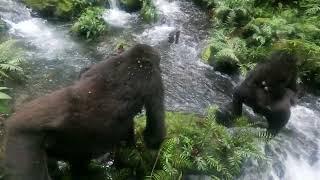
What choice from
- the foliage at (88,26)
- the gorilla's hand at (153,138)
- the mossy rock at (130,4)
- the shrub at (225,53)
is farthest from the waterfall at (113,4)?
the gorilla's hand at (153,138)

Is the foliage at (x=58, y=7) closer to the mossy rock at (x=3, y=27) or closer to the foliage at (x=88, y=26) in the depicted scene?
the foliage at (x=88, y=26)

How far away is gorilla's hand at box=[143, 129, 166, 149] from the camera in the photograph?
571cm

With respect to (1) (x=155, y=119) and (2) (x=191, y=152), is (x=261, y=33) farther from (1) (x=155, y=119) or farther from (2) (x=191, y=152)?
(1) (x=155, y=119)

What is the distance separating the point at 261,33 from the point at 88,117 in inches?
368

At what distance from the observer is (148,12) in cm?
1466

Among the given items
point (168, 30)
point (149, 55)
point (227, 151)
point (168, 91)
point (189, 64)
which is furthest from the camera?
point (168, 30)

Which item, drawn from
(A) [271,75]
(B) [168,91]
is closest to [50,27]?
(B) [168,91]

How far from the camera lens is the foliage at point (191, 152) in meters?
6.22

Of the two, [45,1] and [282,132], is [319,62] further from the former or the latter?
[45,1]

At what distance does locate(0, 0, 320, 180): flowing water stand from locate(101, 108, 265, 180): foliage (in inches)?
17.1

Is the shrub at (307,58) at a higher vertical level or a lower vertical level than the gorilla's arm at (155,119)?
lower

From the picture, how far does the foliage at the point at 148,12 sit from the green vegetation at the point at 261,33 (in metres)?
2.02

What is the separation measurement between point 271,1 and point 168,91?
6.94 meters

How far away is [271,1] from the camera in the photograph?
51.3 ft
